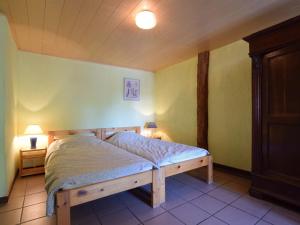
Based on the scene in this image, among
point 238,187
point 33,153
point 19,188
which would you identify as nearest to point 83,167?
point 19,188

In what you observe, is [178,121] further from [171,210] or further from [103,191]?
[103,191]

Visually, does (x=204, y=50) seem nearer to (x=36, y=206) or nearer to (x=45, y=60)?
(x=45, y=60)

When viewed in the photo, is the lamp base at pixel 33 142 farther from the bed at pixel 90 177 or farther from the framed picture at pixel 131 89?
the framed picture at pixel 131 89

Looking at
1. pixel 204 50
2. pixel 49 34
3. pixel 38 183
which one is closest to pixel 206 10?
pixel 204 50

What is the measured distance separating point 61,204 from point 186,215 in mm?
1294

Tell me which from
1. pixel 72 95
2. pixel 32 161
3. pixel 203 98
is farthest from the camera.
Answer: pixel 72 95

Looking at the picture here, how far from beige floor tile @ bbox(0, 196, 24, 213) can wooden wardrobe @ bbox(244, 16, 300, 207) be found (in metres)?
3.02

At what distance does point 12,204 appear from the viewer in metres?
2.16

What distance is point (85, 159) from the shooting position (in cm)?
226

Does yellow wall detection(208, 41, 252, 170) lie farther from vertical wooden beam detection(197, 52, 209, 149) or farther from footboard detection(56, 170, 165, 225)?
footboard detection(56, 170, 165, 225)

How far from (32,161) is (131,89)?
2.69 m

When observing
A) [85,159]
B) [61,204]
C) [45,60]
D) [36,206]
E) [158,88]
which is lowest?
[36,206]

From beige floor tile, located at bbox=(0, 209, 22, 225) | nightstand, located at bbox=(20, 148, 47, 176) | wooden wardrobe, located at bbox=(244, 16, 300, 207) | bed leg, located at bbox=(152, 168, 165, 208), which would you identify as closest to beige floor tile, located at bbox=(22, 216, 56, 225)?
beige floor tile, located at bbox=(0, 209, 22, 225)

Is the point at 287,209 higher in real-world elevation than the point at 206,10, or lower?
lower
